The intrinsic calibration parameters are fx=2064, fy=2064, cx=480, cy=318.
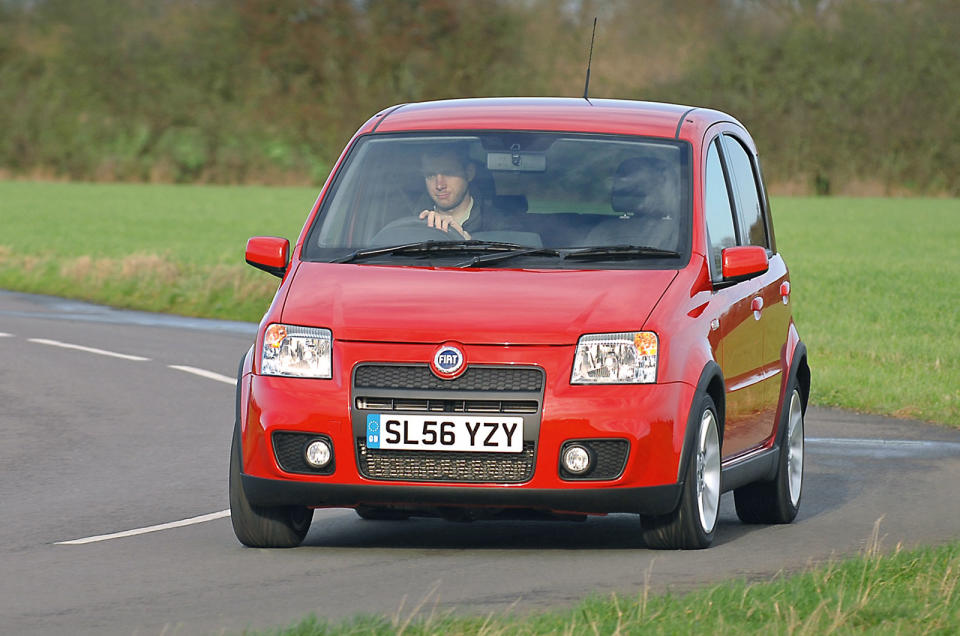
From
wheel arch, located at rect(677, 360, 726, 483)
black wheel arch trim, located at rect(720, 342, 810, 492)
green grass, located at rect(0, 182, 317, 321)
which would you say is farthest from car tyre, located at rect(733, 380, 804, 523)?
green grass, located at rect(0, 182, 317, 321)

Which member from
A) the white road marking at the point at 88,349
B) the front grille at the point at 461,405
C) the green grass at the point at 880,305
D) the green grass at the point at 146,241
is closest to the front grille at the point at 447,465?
the front grille at the point at 461,405

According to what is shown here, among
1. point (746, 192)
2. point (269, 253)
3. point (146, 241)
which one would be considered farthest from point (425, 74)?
Result: point (269, 253)

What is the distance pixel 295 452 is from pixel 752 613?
85.0 inches

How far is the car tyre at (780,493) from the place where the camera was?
378 inches

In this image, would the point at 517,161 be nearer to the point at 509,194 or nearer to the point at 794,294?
the point at 509,194

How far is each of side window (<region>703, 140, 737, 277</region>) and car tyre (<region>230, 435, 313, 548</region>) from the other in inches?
82.3

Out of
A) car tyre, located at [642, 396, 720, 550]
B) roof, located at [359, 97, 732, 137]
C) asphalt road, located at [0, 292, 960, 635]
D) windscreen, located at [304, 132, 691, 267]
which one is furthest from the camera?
roof, located at [359, 97, 732, 137]

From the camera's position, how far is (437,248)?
8672 millimetres

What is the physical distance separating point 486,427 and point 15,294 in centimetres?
2065

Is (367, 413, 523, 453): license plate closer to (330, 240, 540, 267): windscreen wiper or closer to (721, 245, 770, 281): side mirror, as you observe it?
(330, 240, 540, 267): windscreen wiper

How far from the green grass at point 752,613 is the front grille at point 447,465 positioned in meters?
0.80

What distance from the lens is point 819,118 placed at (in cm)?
7775

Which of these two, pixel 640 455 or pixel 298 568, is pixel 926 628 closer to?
pixel 640 455

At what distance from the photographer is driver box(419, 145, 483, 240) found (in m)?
8.88
